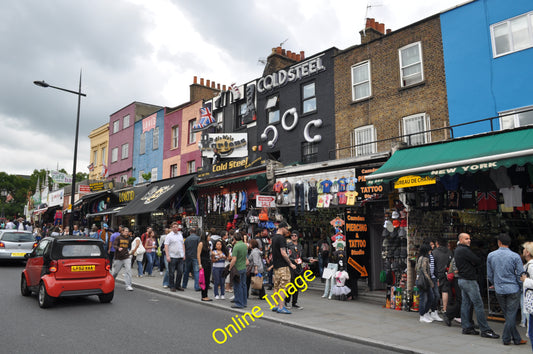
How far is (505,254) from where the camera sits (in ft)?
22.9

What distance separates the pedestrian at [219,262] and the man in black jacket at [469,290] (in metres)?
5.93

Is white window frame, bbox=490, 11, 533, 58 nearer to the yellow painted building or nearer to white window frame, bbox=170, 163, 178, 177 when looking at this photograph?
white window frame, bbox=170, 163, 178, 177

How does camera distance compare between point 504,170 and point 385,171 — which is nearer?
point 504,170

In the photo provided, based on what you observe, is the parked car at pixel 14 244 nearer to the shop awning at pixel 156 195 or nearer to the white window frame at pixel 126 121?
the shop awning at pixel 156 195

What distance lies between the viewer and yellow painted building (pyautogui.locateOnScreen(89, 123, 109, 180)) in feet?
113

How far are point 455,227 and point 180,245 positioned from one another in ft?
27.0

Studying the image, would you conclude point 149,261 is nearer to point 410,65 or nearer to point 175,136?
point 175,136

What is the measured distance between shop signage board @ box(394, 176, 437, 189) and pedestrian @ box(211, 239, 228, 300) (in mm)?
5043

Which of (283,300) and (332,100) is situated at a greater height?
(332,100)

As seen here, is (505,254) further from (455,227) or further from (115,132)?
(115,132)

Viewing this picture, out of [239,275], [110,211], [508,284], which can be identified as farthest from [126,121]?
[508,284]

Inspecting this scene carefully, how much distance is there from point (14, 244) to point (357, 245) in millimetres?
15043

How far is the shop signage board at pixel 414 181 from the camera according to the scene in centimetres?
930


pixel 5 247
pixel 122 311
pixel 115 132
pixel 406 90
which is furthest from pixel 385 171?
pixel 115 132
